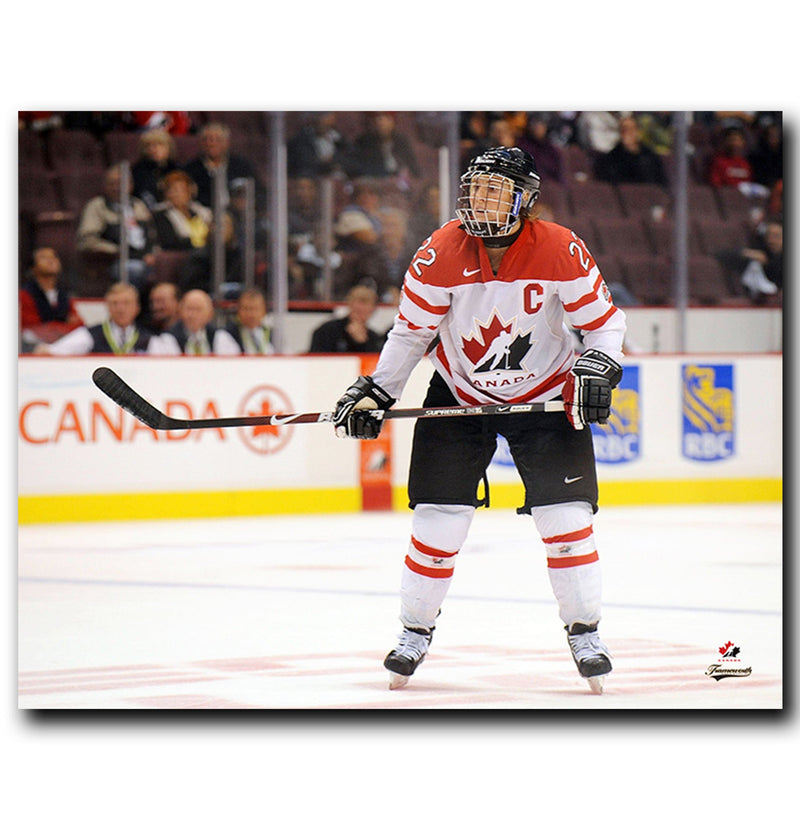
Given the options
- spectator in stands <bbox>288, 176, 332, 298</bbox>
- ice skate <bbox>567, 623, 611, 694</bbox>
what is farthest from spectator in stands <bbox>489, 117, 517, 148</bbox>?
ice skate <bbox>567, 623, 611, 694</bbox>

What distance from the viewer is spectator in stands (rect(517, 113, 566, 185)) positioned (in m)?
9.15

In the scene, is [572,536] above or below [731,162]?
below

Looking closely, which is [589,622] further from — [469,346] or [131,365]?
[131,365]

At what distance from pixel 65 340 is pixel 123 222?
78 centimetres

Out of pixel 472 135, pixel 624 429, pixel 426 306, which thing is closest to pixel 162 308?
pixel 472 135

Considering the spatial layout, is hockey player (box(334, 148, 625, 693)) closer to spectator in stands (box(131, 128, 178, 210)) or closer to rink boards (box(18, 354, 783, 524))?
rink boards (box(18, 354, 783, 524))

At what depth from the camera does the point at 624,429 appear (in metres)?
8.18

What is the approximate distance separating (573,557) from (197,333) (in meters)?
4.53

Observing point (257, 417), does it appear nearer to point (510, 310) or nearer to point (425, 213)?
point (510, 310)

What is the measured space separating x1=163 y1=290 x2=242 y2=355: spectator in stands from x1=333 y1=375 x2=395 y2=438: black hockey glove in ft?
13.6

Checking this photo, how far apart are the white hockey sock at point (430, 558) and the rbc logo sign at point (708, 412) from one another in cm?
489

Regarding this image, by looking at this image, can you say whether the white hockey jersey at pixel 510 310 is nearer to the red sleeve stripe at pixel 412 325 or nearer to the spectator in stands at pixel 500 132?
the red sleeve stripe at pixel 412 325

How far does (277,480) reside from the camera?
25.3ft

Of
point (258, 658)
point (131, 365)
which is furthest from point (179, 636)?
point (131, 365)
